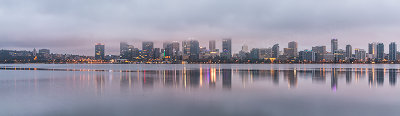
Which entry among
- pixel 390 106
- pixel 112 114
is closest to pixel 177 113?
pixel 112 114

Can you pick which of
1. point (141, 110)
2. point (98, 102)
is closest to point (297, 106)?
point (141, 110)

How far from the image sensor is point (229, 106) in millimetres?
14711

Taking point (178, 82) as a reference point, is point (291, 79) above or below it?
below

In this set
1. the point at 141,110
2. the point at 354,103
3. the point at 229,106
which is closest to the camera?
the point at 141,110

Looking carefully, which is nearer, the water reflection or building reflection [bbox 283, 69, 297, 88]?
the water reflection

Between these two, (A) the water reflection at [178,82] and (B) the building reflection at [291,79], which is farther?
(B) the building reflection at [291,79]

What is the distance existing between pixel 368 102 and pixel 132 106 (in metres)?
13.4

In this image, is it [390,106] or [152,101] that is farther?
[152,101]

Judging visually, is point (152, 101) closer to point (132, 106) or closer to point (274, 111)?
point (132, 106)

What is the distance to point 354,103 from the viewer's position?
16000 millimetres

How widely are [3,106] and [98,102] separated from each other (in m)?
4.66

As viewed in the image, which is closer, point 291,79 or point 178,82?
point 178,82

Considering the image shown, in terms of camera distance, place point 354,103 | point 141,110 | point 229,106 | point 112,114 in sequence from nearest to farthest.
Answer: point 112,114 < point 141,110 < point 229,106 < point 354,103

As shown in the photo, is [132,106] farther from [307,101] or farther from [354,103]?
[354,103]
